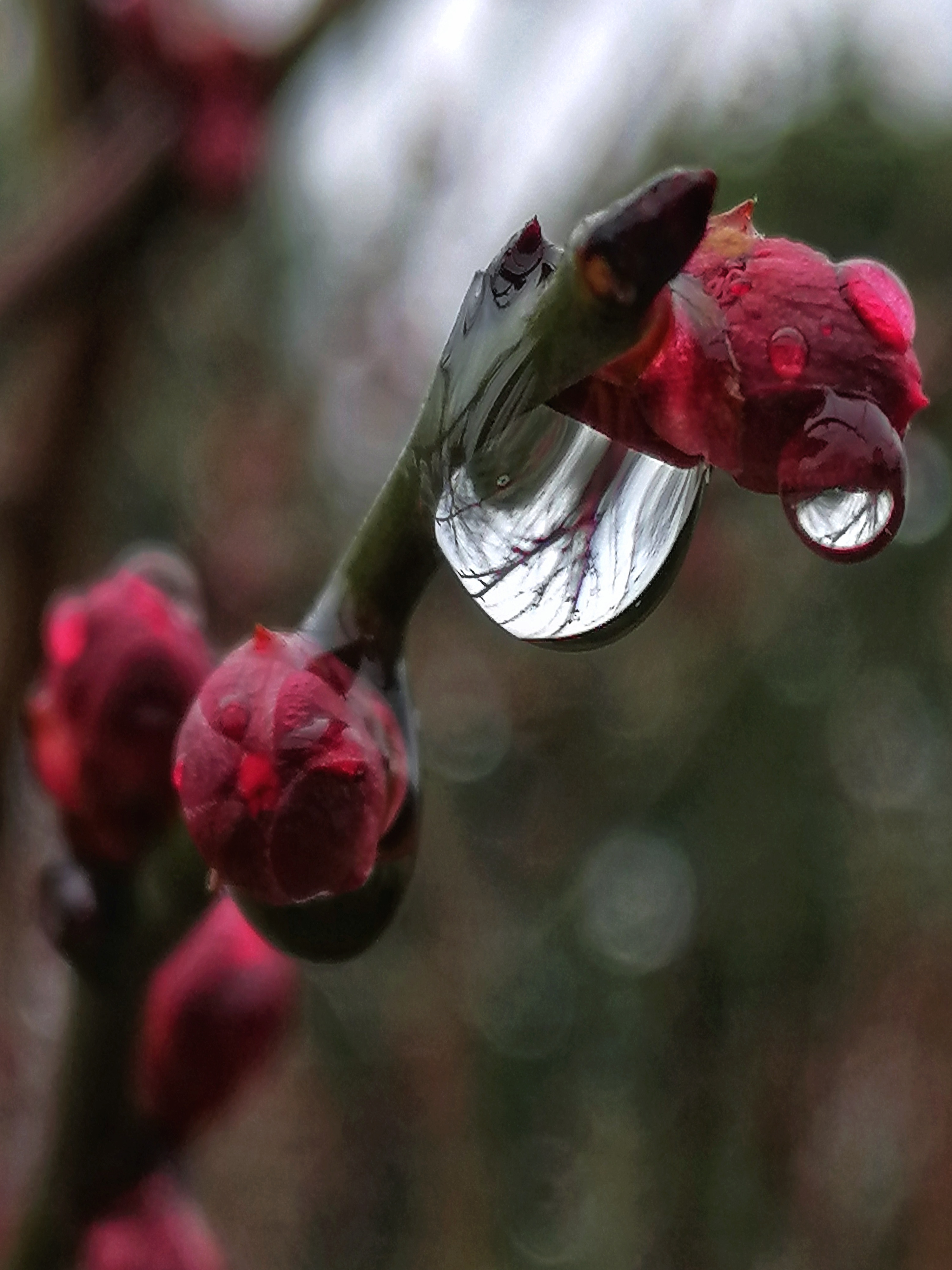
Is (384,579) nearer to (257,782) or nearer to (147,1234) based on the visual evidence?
(257,782)

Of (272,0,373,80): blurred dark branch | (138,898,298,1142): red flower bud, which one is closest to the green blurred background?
(272,0,373,80): blurred dark branch

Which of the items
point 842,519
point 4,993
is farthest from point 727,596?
point 842,519

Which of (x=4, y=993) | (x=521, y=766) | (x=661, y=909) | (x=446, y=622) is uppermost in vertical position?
(x=446, y=622)

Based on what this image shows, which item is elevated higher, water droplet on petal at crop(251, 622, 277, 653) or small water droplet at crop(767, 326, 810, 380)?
small water droplet at crop(767, 326, 810, 380)

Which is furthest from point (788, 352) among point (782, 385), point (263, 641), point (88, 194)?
point (88, 194)

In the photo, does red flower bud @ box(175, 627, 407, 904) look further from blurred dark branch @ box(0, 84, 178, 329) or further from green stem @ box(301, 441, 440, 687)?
blurred dark branch @ box(0, 84, 178, 329)

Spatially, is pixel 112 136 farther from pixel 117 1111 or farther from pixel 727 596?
pixel 727 596

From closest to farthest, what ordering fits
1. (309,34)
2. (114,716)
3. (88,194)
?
1. (114,716)
2. (88,194)
3. (309,34)
